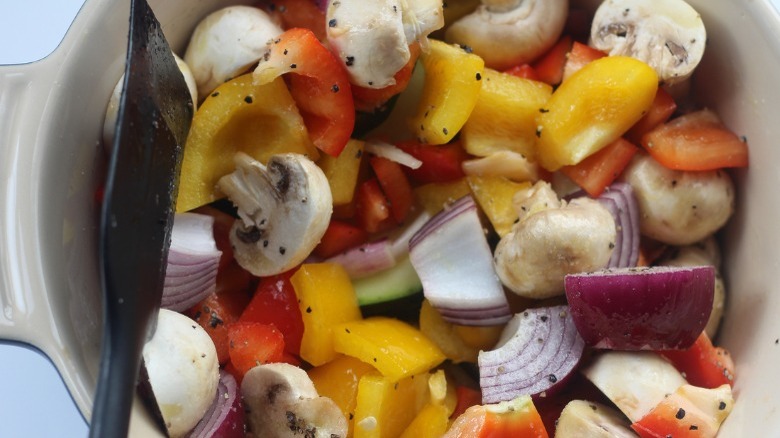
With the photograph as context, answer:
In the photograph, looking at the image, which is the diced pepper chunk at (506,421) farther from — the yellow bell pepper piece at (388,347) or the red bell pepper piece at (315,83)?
the red bell pepper piece at (315,83)

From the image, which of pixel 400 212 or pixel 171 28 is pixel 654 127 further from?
pixel 171 28

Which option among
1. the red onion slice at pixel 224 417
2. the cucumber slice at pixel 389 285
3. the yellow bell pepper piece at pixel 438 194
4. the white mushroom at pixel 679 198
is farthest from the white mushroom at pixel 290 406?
the white mushroom at pixel 679 198

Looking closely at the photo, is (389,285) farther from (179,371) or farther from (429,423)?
(179,371)

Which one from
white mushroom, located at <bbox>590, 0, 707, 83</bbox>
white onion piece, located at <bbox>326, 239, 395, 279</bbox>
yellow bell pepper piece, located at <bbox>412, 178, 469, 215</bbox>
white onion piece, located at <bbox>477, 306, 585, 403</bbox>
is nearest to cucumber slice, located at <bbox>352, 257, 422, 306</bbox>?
white onion piece, located at <bbox>326, 239, 395, 279</bbox>

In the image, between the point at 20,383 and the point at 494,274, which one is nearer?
the point at 494,274

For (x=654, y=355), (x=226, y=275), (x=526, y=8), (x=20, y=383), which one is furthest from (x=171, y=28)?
(x=654, y=355)

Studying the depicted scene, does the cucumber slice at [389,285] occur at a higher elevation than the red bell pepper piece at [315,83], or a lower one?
lower
